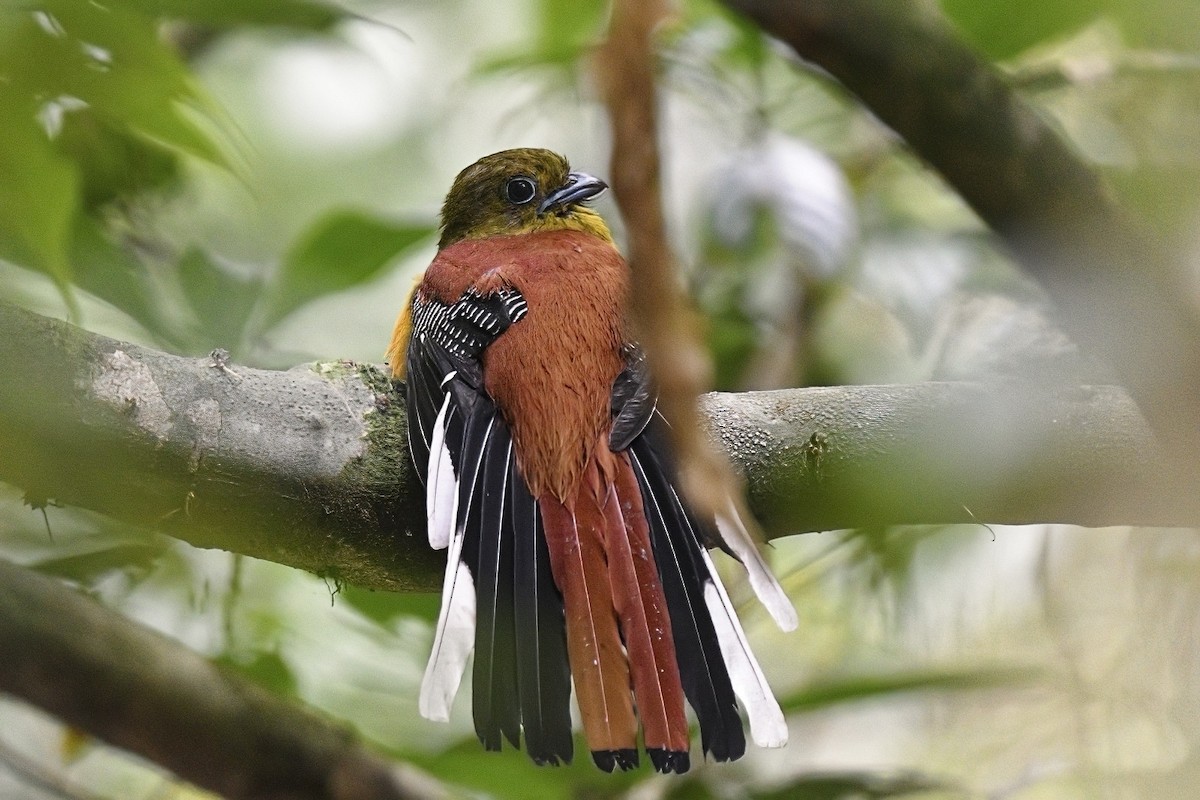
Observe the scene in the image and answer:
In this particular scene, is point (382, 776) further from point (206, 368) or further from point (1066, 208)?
point (1066, 208)

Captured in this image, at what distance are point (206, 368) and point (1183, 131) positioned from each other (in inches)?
53.2

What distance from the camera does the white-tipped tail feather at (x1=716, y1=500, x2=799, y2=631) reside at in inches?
72.4

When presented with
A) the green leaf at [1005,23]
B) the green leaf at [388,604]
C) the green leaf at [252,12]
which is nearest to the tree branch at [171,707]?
the green leaf at [388,604]

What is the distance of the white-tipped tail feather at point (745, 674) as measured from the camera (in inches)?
67.4

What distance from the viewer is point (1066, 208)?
1401mm

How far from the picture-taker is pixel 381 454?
1.95m

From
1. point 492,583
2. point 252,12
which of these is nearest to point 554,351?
point 492,583

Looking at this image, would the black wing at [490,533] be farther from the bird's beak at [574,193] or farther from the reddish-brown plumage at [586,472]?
the bird's beak at [574,193]

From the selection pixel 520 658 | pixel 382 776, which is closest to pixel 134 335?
pixel 382 776

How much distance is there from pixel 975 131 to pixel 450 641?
3.23 feet

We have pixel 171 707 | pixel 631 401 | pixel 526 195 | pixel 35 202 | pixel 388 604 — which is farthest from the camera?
pixel 526 195

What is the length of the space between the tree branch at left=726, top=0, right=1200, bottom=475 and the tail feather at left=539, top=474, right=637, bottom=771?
767 millimetres

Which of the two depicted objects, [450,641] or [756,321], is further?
[756,321]

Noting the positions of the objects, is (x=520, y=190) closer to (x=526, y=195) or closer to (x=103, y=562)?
(x=526, y=195)
